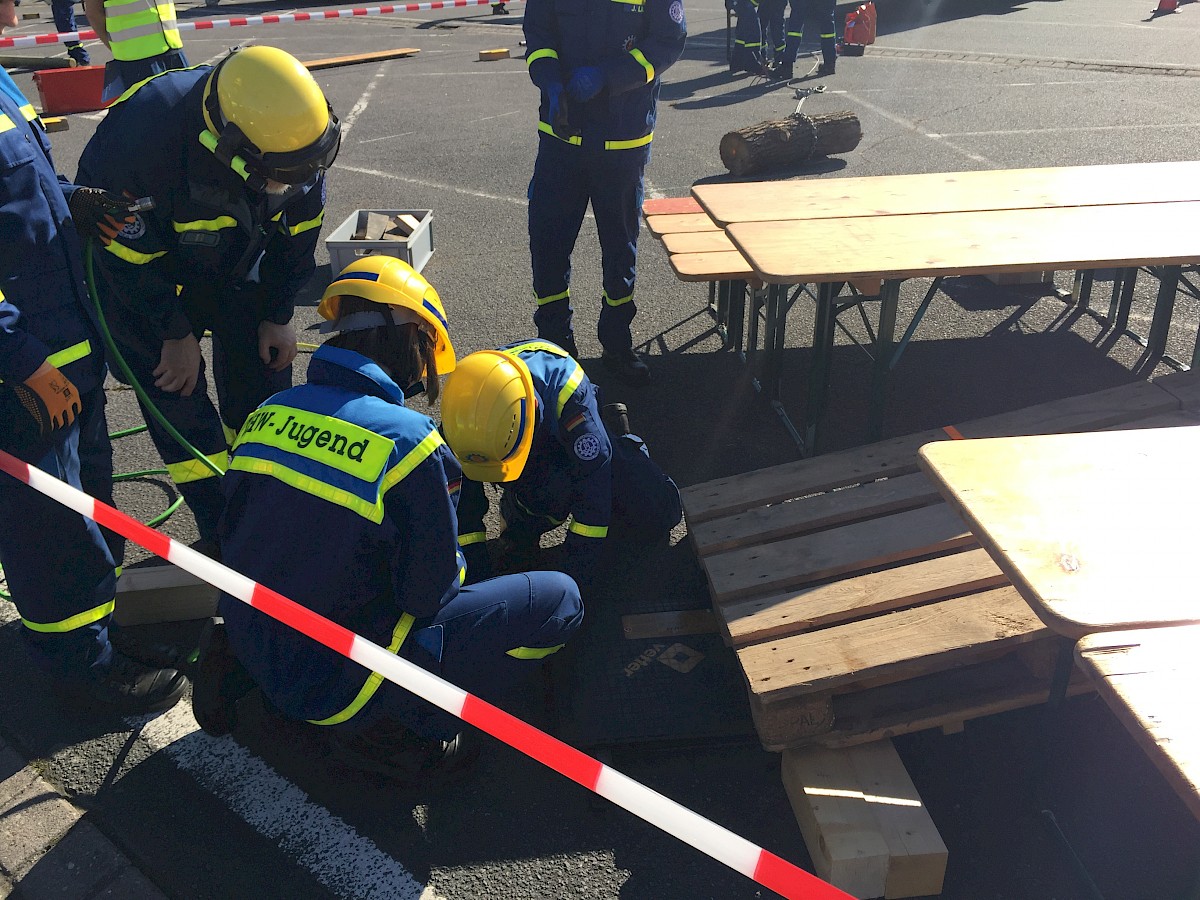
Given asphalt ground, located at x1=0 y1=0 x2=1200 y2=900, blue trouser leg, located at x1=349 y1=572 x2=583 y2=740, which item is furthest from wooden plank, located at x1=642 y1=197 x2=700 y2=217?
blue trouser leg, located at x1=349 y1=572 x2=583 y2=740

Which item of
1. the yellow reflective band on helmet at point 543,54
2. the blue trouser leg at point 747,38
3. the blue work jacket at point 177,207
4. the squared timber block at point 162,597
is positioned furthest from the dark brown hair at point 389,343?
the blue trouser leg at point 747,38

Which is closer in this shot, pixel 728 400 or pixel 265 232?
pixel 265 232

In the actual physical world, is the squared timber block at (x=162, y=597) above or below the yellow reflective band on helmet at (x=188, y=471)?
below

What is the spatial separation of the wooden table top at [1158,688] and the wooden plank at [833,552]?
1.11 m

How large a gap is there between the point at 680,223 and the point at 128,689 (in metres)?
3.58

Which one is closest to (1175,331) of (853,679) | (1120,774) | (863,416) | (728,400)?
(863,416)

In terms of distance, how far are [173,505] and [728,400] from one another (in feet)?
8.59

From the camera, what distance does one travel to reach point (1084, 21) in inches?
610

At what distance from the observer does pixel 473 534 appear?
130 inches

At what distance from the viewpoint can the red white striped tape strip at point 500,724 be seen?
6.42ft

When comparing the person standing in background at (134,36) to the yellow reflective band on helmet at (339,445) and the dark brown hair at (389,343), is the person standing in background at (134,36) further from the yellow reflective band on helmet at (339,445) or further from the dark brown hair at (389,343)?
the yellow reflective band on helmet at (339,445)

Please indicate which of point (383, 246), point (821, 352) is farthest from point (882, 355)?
point (383, 246)

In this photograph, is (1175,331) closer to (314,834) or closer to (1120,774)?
(1120,774)

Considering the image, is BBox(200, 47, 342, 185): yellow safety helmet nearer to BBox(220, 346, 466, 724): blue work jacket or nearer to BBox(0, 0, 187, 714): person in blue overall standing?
BBox(0, 0, 187, 714): person in blue overall standing
